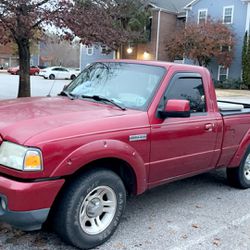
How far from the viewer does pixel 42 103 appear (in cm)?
443

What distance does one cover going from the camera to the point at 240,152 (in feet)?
18.5

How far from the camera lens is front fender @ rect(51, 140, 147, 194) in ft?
11.1

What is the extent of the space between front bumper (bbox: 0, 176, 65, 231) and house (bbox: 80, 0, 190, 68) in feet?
119

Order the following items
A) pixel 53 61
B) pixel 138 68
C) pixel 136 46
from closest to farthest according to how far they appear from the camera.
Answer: pixel 138 68, pixel 136 46, pixel 53 61

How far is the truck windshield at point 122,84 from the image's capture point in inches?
174

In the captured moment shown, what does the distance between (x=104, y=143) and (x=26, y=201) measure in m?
0.87

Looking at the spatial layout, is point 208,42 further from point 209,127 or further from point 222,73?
point 209,127

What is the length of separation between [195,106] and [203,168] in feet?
2.69

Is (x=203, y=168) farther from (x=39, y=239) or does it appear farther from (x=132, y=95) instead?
(x=39, y=239)

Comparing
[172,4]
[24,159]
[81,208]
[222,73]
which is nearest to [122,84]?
[81,208]

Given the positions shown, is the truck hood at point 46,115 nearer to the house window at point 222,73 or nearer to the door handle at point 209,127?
the door handle at point 209,127

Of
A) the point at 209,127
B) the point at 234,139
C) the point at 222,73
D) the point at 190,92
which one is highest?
the point at 190,92

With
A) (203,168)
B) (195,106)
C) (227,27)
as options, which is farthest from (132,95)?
(227,27)

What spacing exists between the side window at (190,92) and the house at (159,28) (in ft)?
113
